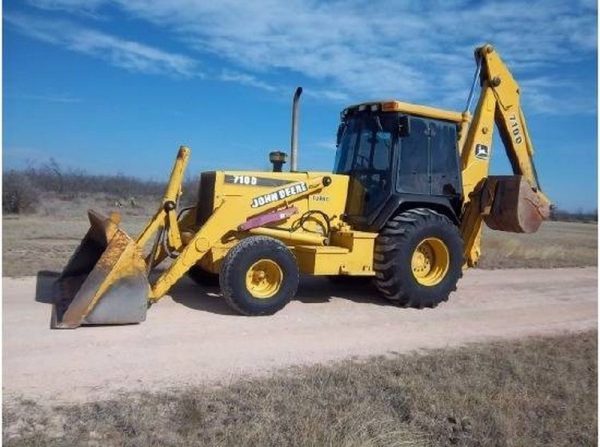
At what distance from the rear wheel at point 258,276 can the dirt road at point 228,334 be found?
196 millimetres

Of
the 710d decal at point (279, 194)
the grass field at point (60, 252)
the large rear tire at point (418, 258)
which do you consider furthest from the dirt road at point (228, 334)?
the grass field at point (60, 252)

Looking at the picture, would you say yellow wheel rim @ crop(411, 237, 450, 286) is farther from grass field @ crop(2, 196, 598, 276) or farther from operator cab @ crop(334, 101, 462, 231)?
grass field @ crop(2, 196, 598, 276)

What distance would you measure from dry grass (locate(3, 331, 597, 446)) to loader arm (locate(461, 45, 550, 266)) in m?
3.70

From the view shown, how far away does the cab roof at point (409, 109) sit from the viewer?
8.59 metres

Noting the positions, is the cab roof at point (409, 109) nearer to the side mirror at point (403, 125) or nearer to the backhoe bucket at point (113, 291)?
the side mirror at point (403, 125)

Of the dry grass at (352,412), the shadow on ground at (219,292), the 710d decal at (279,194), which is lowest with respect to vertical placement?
the dry grass at (352,412)

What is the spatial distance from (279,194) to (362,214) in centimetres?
133

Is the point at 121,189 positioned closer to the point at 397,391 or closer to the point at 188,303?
the point at 188,303

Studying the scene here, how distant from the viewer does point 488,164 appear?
9773mm

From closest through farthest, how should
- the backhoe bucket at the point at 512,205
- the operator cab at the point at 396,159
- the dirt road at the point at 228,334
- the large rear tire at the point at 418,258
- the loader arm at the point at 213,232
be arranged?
1. the dirt road at the point at 228,334
2. the loader arm at the point at 213,232
3. the large rear tire at the point at 418,258
4. the operator cab at the point at 396,159
5. the backhoe bucket at the point at 512,205

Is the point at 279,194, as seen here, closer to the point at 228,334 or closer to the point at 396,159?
the point at 396,159

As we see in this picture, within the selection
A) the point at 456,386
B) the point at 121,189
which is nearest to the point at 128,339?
the point at 456,386

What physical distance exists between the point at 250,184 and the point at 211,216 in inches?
33.5

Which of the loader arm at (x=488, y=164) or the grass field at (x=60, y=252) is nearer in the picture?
the loader arm at (x=488, y=164)
